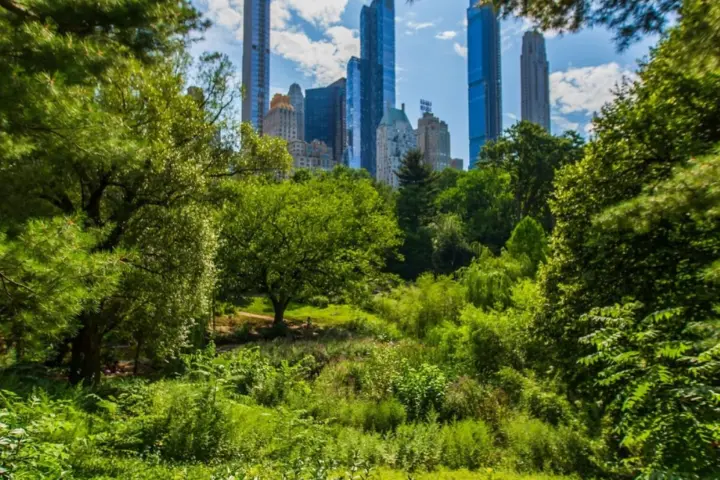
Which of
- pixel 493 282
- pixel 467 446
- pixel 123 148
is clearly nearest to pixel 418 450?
pixel 467 446

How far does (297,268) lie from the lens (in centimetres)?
1859

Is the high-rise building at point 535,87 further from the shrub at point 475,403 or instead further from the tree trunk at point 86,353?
the tree trunk at point 86,353

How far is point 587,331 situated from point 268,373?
605 centimetres

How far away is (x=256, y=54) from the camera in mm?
97062

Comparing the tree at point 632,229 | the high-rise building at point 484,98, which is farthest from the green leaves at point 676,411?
the high-rise building at point 484,98

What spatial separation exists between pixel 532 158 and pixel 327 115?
Answer: 115444 millimetres

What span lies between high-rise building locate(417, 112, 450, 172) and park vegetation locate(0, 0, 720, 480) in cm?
11254

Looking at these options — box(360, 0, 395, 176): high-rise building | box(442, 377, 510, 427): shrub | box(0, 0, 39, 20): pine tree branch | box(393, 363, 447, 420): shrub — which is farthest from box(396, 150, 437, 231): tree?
box(360, 0, 395, 176): high-rise building

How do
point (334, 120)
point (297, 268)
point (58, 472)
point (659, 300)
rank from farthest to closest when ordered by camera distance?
point (334, 120), point (297, 268), point (659, 300), point (58, 472)

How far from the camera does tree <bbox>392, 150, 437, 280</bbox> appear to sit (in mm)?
37125

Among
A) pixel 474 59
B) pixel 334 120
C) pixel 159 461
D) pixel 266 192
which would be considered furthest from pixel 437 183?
pixel 334 120

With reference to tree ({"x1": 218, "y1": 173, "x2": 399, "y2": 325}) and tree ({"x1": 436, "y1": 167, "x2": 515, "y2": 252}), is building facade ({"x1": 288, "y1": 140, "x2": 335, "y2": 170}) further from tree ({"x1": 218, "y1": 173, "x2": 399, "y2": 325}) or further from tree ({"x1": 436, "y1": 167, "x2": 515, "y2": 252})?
tree ({"x1": 218, "y1": 173, "x2": 399, "y2": 325})

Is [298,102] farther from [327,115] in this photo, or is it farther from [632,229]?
[632,229]

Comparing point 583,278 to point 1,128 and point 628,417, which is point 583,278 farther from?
point 1,128
